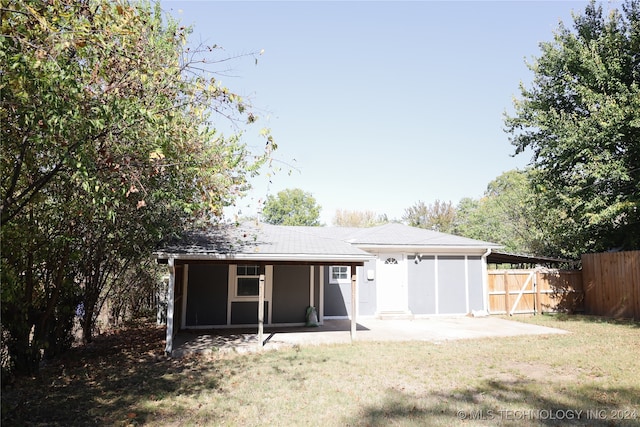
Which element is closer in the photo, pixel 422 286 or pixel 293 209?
pixel 422 286

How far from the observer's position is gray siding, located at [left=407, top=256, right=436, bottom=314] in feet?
48.1

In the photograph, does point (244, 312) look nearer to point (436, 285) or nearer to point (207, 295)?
point (207, 295)

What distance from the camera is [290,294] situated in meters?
12.3

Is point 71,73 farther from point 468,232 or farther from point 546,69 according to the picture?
point 468,232

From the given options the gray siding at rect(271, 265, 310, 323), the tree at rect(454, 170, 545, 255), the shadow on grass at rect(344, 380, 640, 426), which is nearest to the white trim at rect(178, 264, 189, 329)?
the gray siding at rect(271, 265, 310, 323)

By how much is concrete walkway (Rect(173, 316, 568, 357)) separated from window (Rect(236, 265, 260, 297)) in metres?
1.07

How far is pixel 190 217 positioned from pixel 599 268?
47.1 ft

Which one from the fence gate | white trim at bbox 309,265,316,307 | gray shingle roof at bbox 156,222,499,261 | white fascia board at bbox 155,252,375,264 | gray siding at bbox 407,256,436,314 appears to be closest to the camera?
white fascia board at bbox 155,252,375,264

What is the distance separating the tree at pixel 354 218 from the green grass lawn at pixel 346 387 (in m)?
41.9

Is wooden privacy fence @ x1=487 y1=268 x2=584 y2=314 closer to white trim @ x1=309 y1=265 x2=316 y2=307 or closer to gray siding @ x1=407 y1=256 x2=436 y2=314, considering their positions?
gray siding @ x1=407 y1=256 x2=436 y2=314

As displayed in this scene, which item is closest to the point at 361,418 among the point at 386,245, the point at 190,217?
the point at 190,217

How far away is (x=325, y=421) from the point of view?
16.2ft

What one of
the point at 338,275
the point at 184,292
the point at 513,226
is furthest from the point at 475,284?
the point at 513,226

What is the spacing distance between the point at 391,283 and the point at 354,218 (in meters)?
38.0
